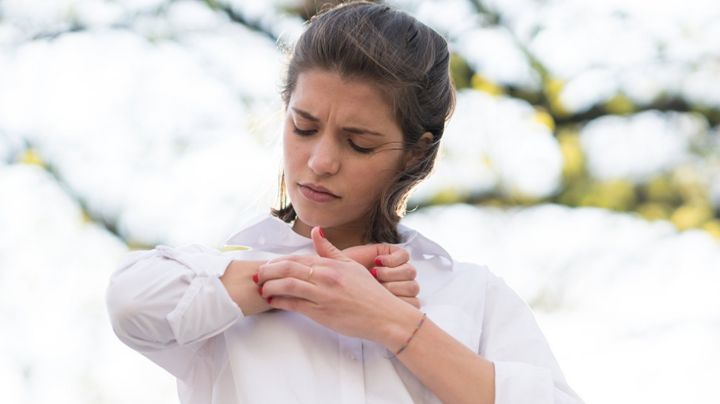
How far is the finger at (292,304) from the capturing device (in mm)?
1769

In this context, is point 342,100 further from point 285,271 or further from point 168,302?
point 168,302

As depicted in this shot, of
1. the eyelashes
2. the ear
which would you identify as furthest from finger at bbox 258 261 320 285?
the ear

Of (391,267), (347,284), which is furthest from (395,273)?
(347,284)

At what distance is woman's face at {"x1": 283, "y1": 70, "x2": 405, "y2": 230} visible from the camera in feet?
6.23

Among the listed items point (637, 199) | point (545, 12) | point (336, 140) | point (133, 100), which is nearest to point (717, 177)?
point (637, 199)

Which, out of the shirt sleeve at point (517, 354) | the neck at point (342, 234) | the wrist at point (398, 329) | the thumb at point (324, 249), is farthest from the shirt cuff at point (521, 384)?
the neck at point (342, 234)

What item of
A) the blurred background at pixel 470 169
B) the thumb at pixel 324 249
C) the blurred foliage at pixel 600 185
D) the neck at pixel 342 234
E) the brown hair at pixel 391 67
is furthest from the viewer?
the blurred foliage at pixel 600 185

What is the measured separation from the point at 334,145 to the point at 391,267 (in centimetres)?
22

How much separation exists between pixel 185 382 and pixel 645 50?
17.3 ft

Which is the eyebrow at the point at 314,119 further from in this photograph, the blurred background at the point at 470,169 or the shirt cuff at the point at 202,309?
the blurred background at the point at 470,169

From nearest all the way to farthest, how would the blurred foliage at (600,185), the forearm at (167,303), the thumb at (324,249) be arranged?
the forearm at (167,303), the thumb at (324,249), the blurred foliage at (600,185)

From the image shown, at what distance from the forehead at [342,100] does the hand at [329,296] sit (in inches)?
10.3

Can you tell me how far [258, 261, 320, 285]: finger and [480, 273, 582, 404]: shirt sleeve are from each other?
13.1 inches

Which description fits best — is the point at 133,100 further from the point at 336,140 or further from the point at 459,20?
the point at 336,140
